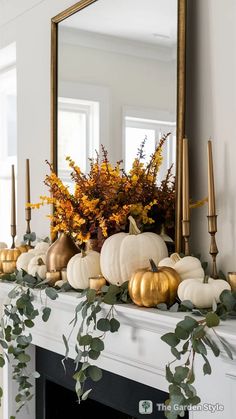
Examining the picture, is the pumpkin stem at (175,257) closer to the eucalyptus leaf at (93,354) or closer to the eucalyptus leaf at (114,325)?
the eucalyptus leaf at (114,325)

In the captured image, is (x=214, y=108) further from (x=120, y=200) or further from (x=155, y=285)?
(x=155, y=285)

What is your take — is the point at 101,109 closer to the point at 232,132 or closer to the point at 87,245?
the point at 87,245

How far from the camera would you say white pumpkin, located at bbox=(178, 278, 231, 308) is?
1.44 meters

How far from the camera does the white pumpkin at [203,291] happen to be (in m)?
1.44

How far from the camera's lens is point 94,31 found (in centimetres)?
212

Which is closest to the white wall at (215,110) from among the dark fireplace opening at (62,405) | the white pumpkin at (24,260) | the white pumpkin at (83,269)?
the white pumpkin at (83,269)

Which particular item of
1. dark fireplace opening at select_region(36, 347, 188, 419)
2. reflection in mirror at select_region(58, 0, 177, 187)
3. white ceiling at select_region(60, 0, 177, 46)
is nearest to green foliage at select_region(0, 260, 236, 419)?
dark fireplace opening at select_region(36, 347, 188, 419)

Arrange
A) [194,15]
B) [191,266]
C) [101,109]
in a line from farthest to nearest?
[101,109]
[194,15]
[191,266]

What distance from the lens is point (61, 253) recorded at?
6.64ft

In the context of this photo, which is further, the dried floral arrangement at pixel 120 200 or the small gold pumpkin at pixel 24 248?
the small gold pumpkin at pixel 24 248

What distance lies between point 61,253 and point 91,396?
508mm

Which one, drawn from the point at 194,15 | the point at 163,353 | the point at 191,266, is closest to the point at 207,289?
the point at 191,266

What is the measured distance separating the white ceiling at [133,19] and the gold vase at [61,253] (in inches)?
Result: 27.8

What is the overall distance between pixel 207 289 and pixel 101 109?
0.89 m
